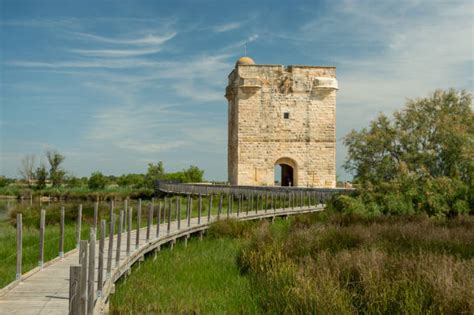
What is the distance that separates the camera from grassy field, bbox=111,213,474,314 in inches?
260

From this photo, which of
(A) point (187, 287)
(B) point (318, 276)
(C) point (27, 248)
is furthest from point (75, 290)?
(C) point (27, 248)

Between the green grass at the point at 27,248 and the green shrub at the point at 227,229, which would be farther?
the green shrub at the point at 227,229

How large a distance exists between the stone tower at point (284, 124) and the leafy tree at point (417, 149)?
6.78 metres

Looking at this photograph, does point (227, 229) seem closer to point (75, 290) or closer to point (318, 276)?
point (318, 276)

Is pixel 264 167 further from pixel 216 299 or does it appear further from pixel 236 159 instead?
pixel 216 299

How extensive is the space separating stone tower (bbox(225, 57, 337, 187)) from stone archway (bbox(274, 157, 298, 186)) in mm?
71

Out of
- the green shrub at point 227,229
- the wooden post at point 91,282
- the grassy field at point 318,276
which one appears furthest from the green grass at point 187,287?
the green shrub at point 227,229

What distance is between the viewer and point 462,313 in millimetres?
5922

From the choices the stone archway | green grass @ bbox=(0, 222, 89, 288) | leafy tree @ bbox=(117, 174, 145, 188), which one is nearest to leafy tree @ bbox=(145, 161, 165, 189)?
leafy tree @ bbox=(117, 174, 145, 188)

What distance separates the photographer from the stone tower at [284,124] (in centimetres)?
3191

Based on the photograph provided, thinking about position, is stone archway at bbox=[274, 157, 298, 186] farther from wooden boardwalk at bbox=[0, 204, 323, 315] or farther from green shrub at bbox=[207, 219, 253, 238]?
wooden boardwalk at bbox=[0, 204, 323, 315]

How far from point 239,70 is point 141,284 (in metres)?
24.2

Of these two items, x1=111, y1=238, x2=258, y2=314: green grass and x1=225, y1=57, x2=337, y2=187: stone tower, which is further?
x1=225, y1=57, x2=337, y2=187: stone tower

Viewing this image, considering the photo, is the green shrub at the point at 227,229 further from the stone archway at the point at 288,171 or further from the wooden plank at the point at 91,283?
the stone archway at the point at 288,171
